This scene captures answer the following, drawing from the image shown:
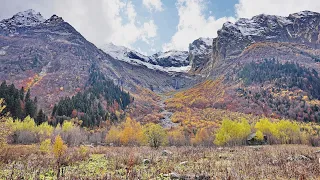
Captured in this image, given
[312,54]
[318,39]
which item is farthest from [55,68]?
[318,39]

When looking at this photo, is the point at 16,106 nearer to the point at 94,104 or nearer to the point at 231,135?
the point at 94,104

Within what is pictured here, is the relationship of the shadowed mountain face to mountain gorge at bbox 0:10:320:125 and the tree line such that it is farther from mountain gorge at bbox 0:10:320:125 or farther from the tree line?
the tree line

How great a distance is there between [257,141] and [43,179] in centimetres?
4810

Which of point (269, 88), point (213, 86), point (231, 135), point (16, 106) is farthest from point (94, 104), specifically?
point (213, 86)

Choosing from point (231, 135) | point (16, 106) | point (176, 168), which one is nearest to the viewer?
point (176, 168)

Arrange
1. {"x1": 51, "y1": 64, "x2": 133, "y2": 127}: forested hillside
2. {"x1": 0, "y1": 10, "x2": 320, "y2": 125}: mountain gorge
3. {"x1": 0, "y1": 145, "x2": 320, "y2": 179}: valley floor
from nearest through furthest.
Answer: {"x1": 0, "y1": 145, "x2": 320, "y2": 179}: valley floor → {"x1": 51, "y1": 64, "x2": 133, "y2": 127}: forested hillside → {"x1": 0, "y1": 10, "x2": 320, "y2": 125}: mountain gorge

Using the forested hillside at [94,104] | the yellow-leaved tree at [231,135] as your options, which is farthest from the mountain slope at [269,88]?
the yellow-leaved tree at [231,135]

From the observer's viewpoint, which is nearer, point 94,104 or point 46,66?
point 94,104

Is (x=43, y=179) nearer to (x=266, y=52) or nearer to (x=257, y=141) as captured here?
(x=257, y=141)

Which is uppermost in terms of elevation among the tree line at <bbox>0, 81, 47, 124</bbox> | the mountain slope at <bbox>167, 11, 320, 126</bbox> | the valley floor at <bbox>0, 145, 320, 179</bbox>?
the mountain slope at <bbox>167, 11, 320, 126</bbox>

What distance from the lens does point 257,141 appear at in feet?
164

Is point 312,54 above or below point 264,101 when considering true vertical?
above

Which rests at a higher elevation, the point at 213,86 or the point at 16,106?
the point at 213,86

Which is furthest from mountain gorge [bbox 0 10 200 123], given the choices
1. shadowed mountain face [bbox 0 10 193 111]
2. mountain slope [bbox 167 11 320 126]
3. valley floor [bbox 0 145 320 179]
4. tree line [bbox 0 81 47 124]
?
valley floor [bbox 0 145 320 179]
